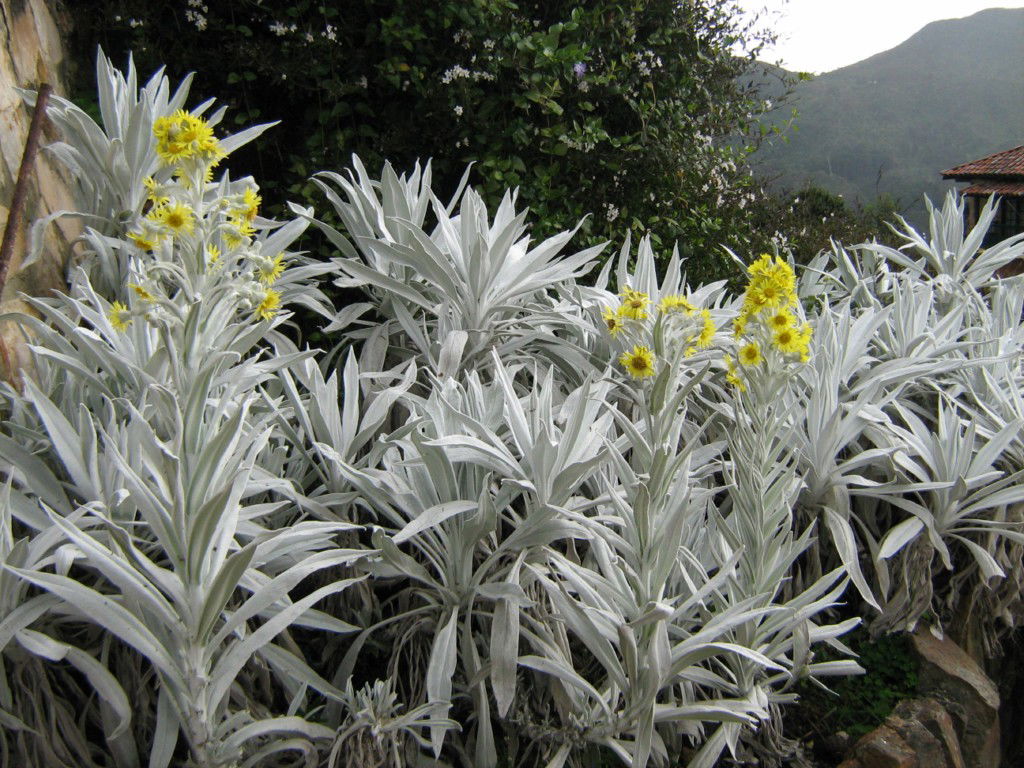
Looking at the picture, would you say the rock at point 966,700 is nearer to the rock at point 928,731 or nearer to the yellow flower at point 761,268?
the rock at point 928,731

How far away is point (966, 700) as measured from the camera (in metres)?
1.81

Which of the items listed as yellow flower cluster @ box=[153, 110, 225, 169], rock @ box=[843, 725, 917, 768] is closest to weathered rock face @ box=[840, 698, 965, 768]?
rock @ box=[843, 725, 917, 768]

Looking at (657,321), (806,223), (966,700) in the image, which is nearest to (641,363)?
(657,321)

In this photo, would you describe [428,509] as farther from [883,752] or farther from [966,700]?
[966,700]

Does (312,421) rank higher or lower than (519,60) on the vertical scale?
lower

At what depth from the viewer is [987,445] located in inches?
78.4

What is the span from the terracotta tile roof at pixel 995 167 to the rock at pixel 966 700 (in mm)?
15234

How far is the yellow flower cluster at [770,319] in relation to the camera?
132cm

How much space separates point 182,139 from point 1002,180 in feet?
58.5

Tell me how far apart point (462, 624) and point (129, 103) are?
68.1 inches

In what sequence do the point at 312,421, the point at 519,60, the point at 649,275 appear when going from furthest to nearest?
the point at 519,60 < the point at 649,275 < the point at 312,421

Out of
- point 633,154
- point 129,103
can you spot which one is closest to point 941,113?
point 633,154

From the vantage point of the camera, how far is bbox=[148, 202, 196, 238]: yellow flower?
1.09 meters

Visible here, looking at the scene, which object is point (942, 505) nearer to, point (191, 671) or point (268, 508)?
point (268, 508)
